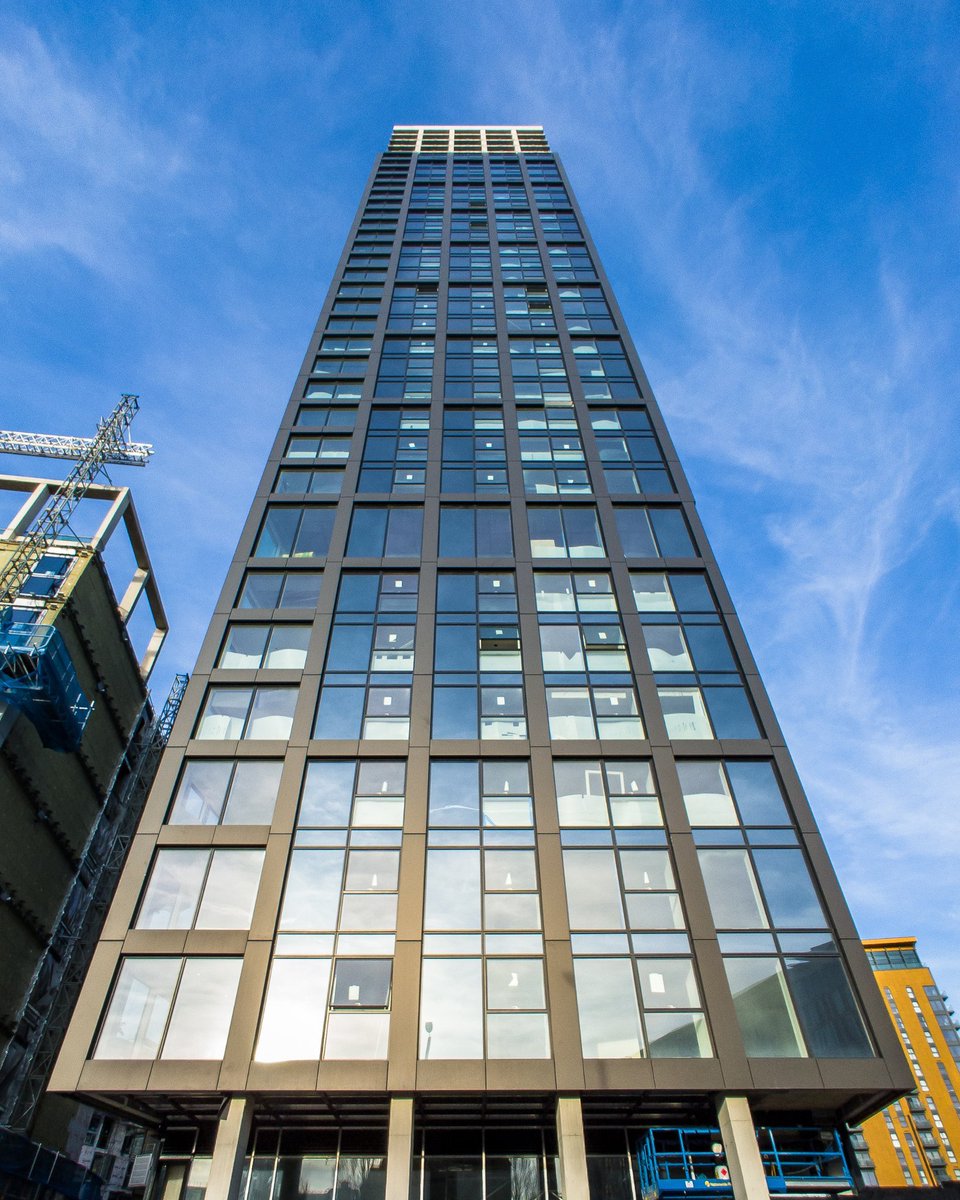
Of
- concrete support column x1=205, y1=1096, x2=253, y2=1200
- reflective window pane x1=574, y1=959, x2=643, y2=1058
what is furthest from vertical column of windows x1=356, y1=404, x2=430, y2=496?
concrete support column x1=205, y1=1096, x2=253, y2=1200

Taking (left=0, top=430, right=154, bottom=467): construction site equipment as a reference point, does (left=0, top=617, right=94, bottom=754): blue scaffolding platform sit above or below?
below

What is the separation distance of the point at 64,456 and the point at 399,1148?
1725 inches

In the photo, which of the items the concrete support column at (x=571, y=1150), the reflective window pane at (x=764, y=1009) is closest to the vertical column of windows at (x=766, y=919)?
the reflective window pane at (x=764, y=1009)

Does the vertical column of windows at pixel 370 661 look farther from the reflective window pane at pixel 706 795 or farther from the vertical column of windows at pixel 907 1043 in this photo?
the vertical column of windows at pixel 907 1043

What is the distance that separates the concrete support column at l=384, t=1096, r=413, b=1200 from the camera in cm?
1562

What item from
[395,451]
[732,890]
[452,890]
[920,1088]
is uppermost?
[395,451]

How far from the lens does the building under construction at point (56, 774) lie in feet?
91.6

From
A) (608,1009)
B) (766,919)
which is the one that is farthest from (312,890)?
(766,919)

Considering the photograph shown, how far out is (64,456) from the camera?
46719 millimetres

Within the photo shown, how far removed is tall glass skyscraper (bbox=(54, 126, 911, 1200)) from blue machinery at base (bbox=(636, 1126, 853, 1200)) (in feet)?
1.10

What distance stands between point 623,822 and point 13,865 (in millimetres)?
23451

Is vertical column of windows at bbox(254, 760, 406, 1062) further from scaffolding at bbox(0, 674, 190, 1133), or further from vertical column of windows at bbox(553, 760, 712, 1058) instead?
scaffolding at bbox(0, 674, 190, 1133)

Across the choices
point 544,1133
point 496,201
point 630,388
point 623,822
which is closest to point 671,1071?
point 544,1133

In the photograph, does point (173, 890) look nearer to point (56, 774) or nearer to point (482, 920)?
point (482, 920)
